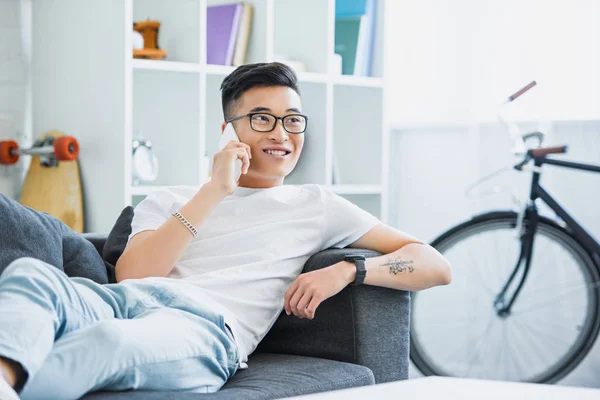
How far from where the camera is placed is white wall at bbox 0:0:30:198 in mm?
3301

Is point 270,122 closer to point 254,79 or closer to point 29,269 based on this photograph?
point 254,79

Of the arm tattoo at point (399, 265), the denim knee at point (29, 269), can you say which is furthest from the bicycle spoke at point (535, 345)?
the denim knee at point (29, 269)

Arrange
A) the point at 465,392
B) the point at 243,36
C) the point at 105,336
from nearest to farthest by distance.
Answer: the point at 465,392, the point at 105,336, the point at 243,36

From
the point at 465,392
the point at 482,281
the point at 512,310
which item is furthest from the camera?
the point at 482,281

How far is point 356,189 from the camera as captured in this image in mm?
3568

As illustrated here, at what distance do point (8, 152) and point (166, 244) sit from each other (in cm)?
151

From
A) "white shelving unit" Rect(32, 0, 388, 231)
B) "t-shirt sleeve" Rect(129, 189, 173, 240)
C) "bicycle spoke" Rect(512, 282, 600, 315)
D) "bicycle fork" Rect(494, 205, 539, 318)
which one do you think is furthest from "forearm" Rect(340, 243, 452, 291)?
"bicycle spoke" Rect(512, 282, 600, 315)

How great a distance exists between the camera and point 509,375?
3.42 m

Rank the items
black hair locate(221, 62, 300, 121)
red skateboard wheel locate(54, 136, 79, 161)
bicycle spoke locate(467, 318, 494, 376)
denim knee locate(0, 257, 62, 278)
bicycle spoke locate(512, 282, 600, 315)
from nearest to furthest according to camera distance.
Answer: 1. denim knee locate(0, 257, 62, 278)
2. black hair locate(221, 62, 300, 121)
3. red skateboard wheel locate(54, 136, 79, 161)
4. bicycle spoke locate(512, 282, 600, 315)
5. bicycle spoke locate(467, 318, 494, 376)

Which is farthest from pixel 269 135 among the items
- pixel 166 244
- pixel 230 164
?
pixel 166 244

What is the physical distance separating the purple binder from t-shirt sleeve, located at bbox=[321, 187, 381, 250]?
140cm

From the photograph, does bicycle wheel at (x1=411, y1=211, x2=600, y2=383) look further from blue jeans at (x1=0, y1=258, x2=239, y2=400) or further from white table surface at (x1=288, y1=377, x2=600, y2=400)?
white table surface at (x1=288, y1=377, x2=600, y2=400)


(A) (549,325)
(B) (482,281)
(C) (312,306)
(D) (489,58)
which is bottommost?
(A) (549,325)

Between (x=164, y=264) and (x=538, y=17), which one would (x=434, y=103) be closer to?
(x=538, y=17)
